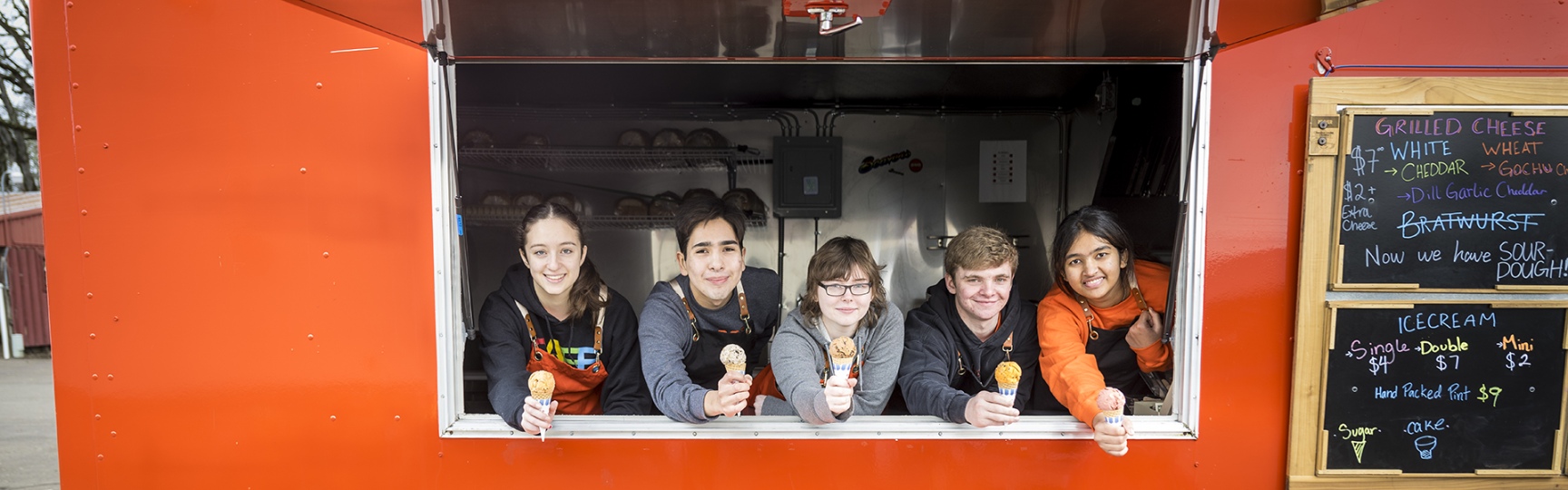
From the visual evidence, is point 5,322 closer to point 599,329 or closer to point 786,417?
point 599,329

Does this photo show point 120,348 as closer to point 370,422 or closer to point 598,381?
point 370,422

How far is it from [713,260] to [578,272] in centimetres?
48

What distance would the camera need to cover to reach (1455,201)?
93.2 inches

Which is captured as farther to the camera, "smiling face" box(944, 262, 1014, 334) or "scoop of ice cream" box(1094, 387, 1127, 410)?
"smiling face" box(944, 262, 1014, 334)

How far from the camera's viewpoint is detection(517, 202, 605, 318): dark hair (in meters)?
2.57

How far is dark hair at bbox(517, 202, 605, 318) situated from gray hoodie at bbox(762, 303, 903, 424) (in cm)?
71

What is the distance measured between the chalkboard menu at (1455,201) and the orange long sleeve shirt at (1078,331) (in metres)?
0.55

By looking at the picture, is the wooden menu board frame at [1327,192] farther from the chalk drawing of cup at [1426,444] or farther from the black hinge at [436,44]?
the black hinge at [436,44]

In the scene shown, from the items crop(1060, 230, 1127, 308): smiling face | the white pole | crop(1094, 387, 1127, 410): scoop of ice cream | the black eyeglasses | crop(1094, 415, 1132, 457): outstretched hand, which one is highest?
crop(1060, 230, 1127, 308): smiling face

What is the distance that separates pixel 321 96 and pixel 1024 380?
8.36 ft

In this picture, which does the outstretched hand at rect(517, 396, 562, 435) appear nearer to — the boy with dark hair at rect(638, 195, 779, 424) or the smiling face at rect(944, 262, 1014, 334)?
the boy with dark hair at rect(638, 195, 779, 424)

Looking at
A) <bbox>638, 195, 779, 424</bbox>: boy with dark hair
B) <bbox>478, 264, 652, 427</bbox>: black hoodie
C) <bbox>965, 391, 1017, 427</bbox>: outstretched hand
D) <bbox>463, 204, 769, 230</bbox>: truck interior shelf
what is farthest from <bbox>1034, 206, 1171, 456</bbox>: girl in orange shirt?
<bbox>463, 204, 769, 230</bbox>: truck interior shelf

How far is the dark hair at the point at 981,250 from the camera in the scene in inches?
100

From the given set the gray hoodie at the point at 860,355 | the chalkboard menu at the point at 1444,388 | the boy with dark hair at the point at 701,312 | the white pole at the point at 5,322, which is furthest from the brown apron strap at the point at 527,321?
the white pole at the point at 5,322
